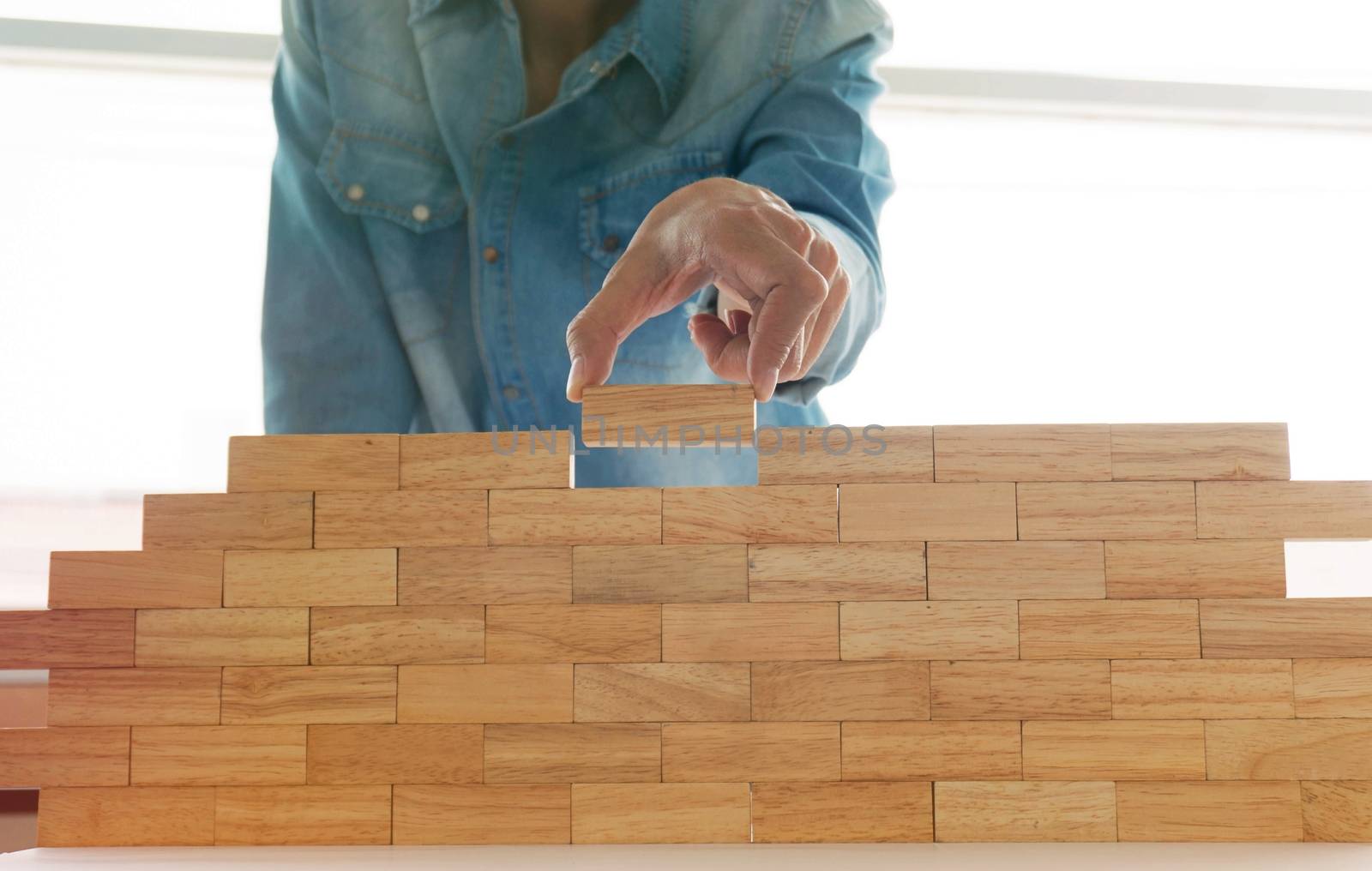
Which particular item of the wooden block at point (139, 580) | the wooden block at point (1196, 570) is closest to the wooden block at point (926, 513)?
the wooden block at point (1196, 570)

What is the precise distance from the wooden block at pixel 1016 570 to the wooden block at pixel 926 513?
1 centimetres

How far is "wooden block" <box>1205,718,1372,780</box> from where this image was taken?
86cm

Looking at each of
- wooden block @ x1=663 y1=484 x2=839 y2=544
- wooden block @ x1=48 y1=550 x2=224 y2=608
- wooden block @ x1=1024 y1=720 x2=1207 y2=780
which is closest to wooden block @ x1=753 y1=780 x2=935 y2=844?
wooden block @ x1=1024 y1=720 x2=1207 y2=780

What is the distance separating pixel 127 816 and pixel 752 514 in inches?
25.4

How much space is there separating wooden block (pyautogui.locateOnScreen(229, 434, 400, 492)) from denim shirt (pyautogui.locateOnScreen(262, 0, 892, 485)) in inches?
16.0

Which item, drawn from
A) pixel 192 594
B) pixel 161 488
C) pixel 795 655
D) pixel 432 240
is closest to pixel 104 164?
pixel 161 488

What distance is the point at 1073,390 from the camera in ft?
7.40

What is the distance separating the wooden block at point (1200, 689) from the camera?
0.87 m

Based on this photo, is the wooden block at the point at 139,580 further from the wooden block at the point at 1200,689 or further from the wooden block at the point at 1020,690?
the wooden block at the point at 1200,689

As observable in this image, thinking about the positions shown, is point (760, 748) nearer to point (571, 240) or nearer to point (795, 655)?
point (795, 655)

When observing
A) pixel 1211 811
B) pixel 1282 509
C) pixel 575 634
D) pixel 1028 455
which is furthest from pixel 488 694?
pixel 1282 509

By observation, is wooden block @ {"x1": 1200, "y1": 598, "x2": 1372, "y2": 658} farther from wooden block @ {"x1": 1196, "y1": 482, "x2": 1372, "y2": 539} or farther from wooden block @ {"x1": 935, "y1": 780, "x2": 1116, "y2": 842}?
wooden block @ {"x1": 935, "y1": 780, "x2": 1116, "y2": 842}

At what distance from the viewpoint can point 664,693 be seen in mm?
880

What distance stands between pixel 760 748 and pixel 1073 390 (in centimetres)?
167
